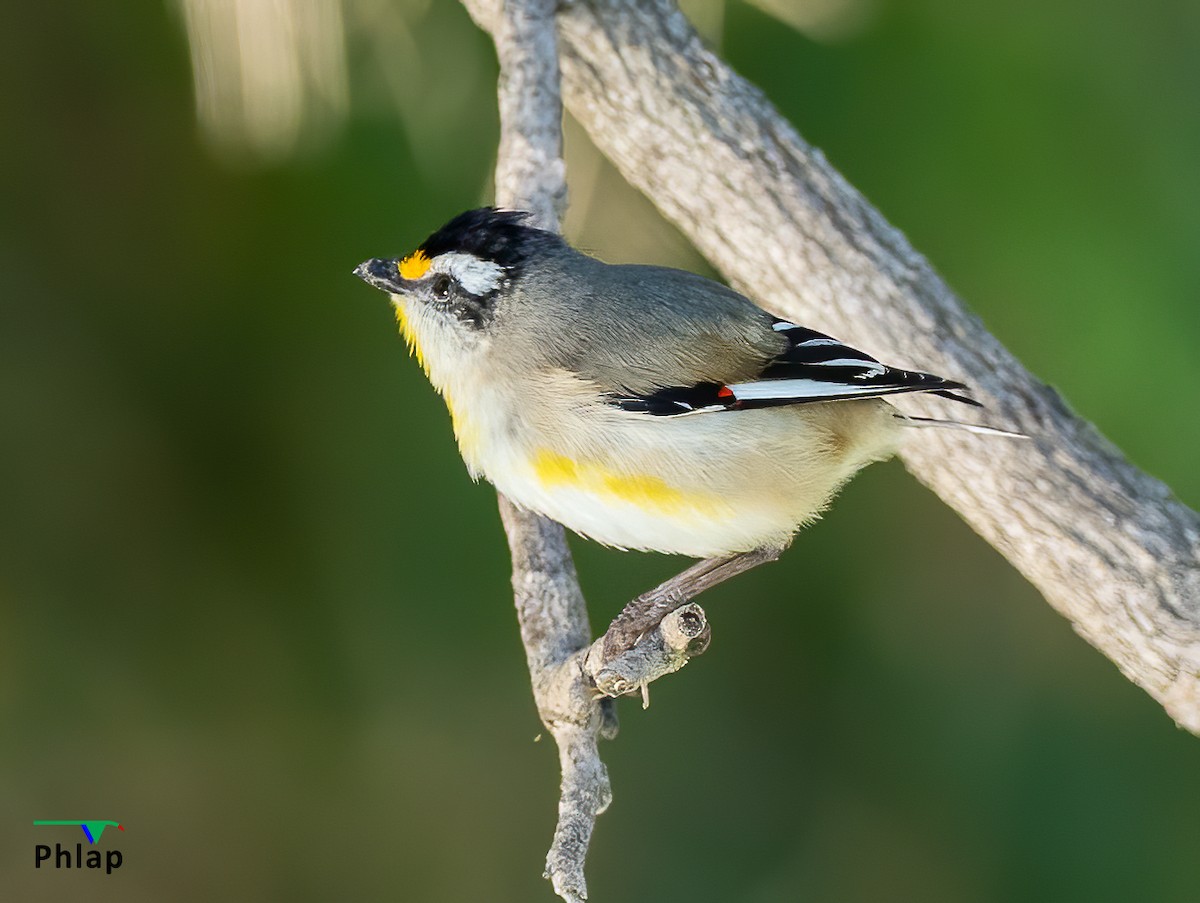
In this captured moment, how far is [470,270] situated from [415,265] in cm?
9

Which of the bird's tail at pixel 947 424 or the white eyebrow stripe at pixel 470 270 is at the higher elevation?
the white eyebrow stripe at pixel 470 270

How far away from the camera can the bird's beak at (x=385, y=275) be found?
2.03 metres

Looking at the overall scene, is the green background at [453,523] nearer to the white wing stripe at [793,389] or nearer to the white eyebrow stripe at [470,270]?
the white eyebrow stripe at [470,270]

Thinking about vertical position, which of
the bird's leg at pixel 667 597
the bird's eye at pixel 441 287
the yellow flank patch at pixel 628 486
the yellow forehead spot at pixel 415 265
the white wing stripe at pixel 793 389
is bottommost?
the bird's leg at pixel 667 597

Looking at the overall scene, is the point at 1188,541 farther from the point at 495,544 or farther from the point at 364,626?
the point at 364,626

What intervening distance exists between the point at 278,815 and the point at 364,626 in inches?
20.0

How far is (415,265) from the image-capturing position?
78.6 inches

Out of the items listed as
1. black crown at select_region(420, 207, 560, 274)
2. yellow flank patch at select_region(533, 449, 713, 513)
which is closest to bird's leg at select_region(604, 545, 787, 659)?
yellow flank patch at select_region(533, 449, 713, 513)

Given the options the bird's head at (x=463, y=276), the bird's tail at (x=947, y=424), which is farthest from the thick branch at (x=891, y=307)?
the bird's head at (x=463, y=276)

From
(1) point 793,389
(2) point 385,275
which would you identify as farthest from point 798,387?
(2) point 385,275

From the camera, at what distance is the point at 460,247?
198 cm

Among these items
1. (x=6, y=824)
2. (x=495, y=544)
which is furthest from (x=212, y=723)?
(x=495, y=544)

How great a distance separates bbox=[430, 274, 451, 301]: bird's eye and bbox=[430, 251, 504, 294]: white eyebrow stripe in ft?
0.04

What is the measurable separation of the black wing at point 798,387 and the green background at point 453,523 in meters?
1.16
